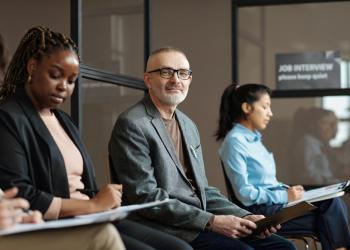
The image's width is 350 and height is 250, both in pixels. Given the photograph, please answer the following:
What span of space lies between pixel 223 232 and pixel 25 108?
108 centimetres

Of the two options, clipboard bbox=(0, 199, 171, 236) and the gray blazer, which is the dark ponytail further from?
clipboard bbox=(0, 199, 171, 236)

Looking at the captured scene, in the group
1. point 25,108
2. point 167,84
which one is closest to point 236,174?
point 167,84

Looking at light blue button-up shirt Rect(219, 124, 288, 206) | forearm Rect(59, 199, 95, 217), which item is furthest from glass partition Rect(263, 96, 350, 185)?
forearm Rect(59, 199, 95, 217)

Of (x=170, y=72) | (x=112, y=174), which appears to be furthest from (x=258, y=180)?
(x=112, y=174)

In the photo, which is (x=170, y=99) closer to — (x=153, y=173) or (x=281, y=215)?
(x=153, y=173)

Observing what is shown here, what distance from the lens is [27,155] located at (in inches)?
95.6

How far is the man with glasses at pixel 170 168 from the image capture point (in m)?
3.07

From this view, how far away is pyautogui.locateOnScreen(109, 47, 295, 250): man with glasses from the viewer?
10.1 feet

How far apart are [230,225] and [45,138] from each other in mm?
1021

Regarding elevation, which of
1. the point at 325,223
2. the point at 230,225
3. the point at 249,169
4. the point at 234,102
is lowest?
the point at 325,223

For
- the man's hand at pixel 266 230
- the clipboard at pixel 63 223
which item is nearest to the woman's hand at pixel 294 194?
the man's hand at pixel 266 230

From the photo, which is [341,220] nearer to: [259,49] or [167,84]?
[167,84]

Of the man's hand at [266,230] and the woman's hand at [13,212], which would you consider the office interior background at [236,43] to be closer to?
the man's hand at [266,230]

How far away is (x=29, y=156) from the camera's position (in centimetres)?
243
